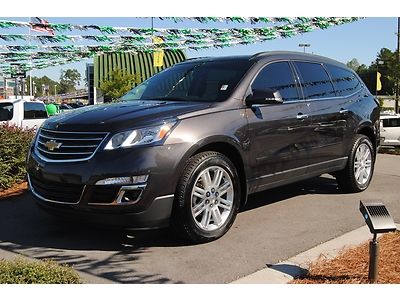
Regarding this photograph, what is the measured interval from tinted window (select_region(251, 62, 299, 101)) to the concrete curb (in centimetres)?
172

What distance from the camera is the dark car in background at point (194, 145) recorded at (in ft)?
13.2

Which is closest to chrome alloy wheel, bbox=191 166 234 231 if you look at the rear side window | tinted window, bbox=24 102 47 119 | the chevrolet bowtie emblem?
the chevrolet bowtie emblem

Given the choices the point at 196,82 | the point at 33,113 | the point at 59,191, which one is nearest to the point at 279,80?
the point at 196,82

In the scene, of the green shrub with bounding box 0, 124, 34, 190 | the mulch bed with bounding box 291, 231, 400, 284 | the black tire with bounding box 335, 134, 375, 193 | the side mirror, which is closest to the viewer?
the mulch bed with bounding box 291, 231, 400, 284

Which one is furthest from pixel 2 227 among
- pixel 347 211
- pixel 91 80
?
pixel 91 80

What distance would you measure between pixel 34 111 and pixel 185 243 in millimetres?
11949

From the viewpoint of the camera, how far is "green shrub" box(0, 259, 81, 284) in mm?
2943

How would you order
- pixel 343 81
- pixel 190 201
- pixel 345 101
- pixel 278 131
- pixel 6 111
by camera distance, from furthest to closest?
pixel 6 111
pixel 343 81
pixel 345 101
pixel 278 131
pixel 190 201

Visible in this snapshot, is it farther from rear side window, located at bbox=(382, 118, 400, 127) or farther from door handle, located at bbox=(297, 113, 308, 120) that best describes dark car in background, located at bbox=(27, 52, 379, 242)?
rear side window, located at bbox=(382, 118, 400, 127)

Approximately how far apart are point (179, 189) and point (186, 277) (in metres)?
0.84

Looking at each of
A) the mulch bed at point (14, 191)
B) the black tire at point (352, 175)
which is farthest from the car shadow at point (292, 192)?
the mulch bed at point (14, 191)

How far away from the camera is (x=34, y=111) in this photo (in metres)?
15.0

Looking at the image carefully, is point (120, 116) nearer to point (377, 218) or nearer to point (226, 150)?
point (226, 150)

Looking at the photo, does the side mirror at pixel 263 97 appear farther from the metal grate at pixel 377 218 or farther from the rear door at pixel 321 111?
the metal grate at pixel 377 218
